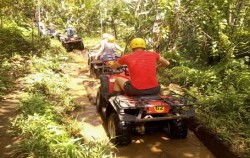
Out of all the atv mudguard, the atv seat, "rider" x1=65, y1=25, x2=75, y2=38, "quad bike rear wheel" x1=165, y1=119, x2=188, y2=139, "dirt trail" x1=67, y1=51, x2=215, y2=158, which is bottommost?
"dirt trail" x1=67, y1=51, x2=215, y2=158

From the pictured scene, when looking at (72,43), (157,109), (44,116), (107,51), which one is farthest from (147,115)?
(72,43)

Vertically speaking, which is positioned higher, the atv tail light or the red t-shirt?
the red t-shirt

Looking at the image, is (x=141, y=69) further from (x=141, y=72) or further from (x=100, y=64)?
(x=100, y=64)

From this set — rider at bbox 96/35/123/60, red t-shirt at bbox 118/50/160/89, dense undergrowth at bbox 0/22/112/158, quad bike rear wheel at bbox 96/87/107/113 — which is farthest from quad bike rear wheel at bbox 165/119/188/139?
rider at bbox 96/35/123/60

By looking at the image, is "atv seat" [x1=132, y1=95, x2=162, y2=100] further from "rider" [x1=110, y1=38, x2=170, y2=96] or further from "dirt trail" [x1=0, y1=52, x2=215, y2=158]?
"dirt trail" [x1=0, y1=52, x2=215, y2=158]

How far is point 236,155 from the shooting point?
494 cm

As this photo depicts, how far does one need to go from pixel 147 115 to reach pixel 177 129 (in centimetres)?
84

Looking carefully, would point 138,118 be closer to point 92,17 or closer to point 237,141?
point 237,141

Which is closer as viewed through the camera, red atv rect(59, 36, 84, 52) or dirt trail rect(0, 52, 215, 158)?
dirt trail rect(0, 52, 215, 158)

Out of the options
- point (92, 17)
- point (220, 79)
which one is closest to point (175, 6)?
point (220, 79)

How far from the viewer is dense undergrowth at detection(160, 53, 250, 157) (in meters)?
5.59

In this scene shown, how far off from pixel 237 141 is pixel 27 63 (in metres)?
8.87

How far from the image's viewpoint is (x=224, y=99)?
263 inches

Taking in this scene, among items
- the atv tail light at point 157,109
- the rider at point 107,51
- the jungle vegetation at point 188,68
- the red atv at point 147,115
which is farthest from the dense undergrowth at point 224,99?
the rider at point 107,51
